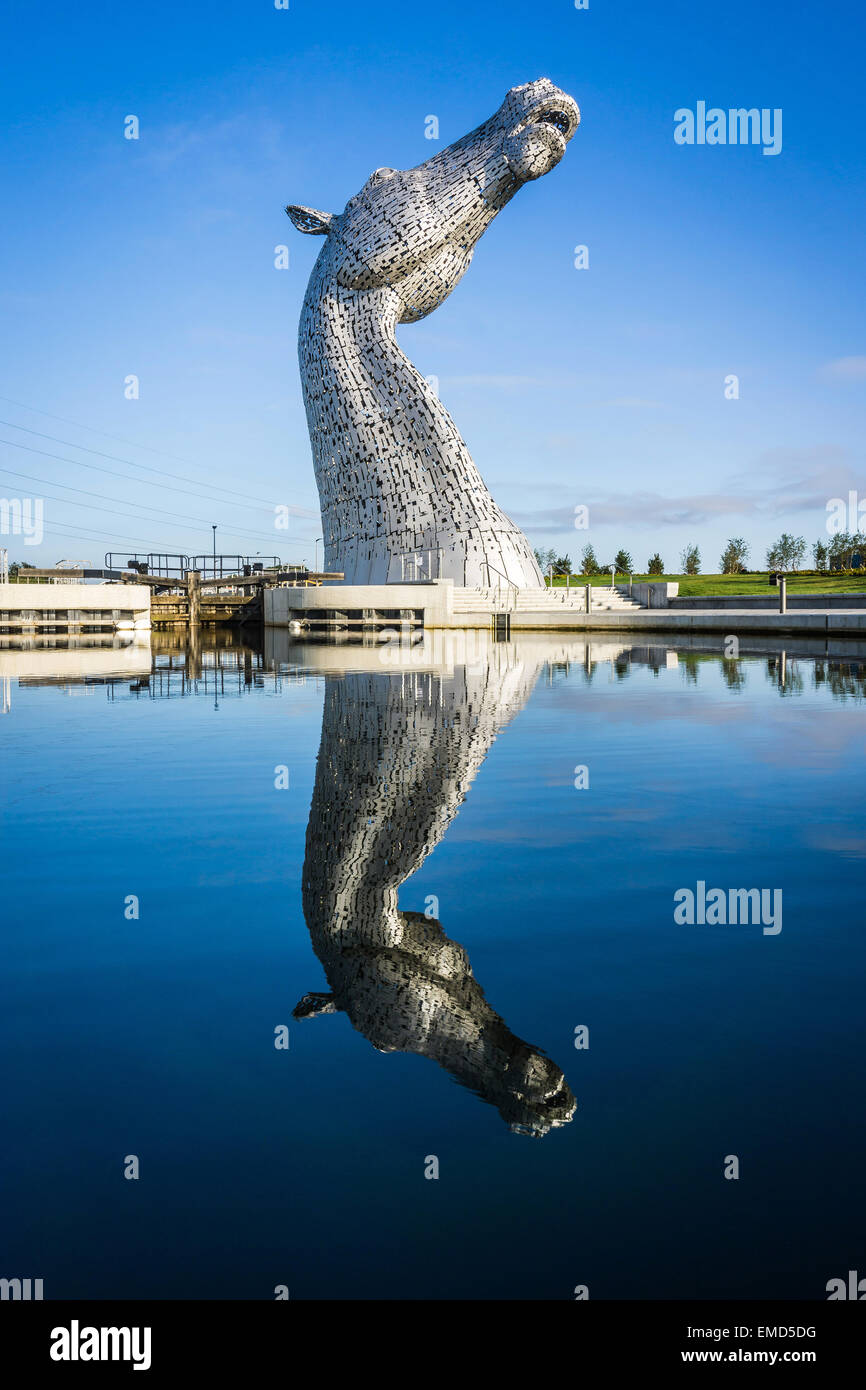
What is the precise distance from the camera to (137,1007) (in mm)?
3133

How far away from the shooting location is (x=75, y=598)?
31766mm

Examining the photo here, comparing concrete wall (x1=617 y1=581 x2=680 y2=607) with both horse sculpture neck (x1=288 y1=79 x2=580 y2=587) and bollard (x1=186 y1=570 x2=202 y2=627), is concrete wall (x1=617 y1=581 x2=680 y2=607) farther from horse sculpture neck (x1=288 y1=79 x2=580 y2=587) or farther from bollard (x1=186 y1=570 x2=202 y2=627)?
bollard (x1=186 y1=570 x2=202 y2=627)

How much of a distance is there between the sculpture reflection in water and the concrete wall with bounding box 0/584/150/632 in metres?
23.9

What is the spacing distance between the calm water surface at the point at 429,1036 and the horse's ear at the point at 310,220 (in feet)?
123

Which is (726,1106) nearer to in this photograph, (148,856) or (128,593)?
(148,856)

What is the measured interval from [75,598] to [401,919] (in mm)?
29994

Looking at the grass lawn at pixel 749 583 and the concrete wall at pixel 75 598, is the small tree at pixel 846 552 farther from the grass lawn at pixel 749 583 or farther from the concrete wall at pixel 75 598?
the concrete wall at pixel 75 598

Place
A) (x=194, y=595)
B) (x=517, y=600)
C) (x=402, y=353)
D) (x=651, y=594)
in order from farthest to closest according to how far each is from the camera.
→ 1. (x=194, y=595)
2. (x=651, y=594)
3. (x=402, y=353)
4. (x=517, y=600)

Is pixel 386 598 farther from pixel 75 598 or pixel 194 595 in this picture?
pixel 194 595

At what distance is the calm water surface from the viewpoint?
200 cm

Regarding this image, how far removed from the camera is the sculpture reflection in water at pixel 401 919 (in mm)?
2688
